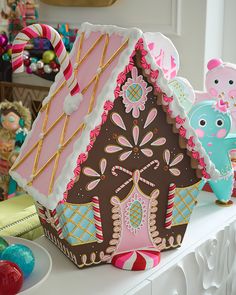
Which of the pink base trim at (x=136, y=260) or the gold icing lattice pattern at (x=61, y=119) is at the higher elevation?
the gold icing lattice pattern at (x=61, y=119)

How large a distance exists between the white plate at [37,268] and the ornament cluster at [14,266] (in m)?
0.01

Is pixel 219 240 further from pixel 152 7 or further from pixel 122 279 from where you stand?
pixel 152 7

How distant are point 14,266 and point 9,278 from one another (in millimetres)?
28

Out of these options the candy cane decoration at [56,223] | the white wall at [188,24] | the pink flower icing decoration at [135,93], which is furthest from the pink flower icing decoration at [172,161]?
the white wall at [188,24]

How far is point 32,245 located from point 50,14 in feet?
7.08

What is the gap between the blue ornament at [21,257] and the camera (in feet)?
2.92

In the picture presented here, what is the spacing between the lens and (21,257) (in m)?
0.90

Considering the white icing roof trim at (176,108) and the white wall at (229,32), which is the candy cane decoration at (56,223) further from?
the white wall at (229,32)

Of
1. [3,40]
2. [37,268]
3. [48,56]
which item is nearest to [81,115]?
[37,268]

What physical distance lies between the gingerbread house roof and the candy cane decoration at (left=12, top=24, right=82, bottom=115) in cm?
1

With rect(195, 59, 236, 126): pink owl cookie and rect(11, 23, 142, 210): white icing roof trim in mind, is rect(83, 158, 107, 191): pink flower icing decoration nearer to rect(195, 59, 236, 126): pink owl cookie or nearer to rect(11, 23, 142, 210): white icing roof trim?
rect(11, 23, 142, 210): white icing roof trim

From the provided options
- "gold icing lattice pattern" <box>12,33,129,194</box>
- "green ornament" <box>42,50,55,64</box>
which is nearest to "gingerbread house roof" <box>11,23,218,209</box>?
"gold icing lattice pattern" <box>12,33,129,194</box>

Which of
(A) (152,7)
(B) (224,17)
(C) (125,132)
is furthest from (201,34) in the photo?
(C) (125,132)

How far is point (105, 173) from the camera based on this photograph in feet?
3.15
